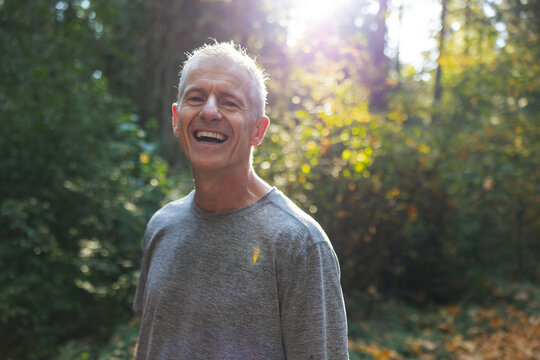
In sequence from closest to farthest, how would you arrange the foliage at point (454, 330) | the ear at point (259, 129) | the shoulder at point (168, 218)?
1. the ear at point (259, 129)
2. the shoulder at point (168, 218)
3. the foliage at point (454, 330)

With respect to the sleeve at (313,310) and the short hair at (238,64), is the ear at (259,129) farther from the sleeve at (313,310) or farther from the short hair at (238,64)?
the sleeve at (313,310)

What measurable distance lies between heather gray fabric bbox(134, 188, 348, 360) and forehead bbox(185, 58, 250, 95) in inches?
15.9

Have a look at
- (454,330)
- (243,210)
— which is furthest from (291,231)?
(454,330)

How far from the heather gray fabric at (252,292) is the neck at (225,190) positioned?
39mm

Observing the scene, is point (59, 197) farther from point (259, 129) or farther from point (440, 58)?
point (440, 58)

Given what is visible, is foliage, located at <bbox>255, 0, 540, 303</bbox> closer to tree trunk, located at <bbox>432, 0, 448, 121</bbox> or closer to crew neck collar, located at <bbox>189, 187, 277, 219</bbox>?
tree trunk, located at <bbox>432, 0, 448, 121</bbox>

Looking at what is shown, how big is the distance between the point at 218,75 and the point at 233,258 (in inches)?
23.7

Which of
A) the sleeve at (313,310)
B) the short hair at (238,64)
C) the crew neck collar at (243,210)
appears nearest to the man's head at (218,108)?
the short hair at (238,64)

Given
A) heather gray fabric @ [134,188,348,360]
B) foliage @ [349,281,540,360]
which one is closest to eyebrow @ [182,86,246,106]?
heather gray fabric @ [134,188,348,360]

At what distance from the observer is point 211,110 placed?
1583 mm

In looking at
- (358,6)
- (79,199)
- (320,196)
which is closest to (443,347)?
(320,196)

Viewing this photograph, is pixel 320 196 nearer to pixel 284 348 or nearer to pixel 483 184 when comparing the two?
pixel 483 184

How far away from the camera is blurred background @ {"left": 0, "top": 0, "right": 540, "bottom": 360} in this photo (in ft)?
14.7

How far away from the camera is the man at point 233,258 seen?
1.48m
